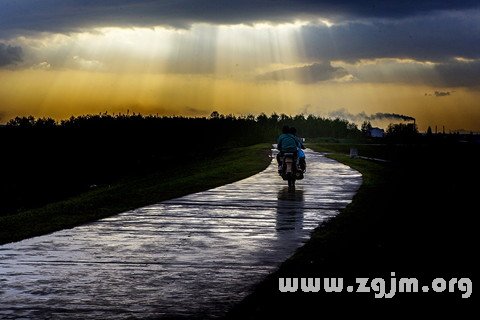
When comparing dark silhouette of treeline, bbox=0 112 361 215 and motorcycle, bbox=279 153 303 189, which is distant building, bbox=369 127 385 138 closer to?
dark silhouette of treeline, bbox=0 112 361 215

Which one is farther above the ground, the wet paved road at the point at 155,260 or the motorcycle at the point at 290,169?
the motorcycle at the point at 290,169

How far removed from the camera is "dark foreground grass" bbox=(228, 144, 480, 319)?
334 inches

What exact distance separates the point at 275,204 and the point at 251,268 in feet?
29.6

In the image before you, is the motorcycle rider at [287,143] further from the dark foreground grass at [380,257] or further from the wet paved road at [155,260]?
the wet paved road at [155,260]

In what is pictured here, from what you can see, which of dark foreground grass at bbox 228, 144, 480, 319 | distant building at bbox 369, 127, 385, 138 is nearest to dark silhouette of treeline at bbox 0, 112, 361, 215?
distant building at bbox 369, 127, 385, 138

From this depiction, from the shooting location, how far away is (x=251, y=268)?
10.3 meters

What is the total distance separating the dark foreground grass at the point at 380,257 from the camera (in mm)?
8477

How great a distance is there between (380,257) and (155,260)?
3.10 metres

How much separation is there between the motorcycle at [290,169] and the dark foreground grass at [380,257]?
3.61 metres

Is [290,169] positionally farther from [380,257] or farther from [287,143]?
[380,257]

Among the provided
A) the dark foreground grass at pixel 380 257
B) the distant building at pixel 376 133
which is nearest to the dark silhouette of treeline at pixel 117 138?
the distant building at pixel 376 133

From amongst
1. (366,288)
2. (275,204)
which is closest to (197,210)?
(275,204)

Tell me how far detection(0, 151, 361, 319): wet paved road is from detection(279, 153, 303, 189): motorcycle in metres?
6.07

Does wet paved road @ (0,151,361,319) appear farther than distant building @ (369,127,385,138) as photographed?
No
